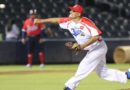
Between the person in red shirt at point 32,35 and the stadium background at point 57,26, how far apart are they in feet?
3.71

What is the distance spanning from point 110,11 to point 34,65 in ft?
29.7

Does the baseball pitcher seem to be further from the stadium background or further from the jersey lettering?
the stadium background

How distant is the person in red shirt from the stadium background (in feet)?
3.71

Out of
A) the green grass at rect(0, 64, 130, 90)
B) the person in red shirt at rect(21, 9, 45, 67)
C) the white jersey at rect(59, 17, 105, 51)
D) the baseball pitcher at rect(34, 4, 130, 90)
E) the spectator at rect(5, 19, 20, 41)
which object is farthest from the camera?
the spectator at rect(5, 19, 20, 41)

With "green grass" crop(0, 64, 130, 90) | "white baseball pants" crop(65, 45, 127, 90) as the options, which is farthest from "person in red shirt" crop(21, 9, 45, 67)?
"white baseball pants" crop(65, 45, 127, 90)

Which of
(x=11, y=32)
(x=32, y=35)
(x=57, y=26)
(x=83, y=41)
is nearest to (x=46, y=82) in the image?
(x=83, y=41)

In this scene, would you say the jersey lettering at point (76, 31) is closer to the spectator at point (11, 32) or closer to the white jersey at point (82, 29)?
the white jersey at point (82, 29)

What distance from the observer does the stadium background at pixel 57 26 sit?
20.9 metres

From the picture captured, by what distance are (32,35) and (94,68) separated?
8.81m

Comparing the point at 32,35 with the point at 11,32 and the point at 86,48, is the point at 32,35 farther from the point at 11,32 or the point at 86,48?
the point at 86,48

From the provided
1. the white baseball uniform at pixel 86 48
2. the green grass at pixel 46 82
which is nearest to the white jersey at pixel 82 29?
the white baseball uniform at pixel 86 48

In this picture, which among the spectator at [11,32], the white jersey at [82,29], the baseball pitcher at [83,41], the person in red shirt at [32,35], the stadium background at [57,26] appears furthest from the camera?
the spectator at [11,32]

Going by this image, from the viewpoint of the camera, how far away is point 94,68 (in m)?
10.8

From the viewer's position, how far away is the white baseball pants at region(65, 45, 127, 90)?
34.2 feet
